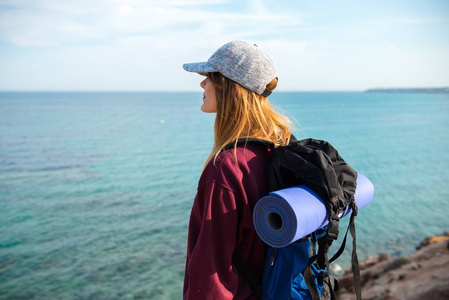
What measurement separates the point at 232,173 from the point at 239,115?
1.34 ft

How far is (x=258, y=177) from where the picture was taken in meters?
2.00

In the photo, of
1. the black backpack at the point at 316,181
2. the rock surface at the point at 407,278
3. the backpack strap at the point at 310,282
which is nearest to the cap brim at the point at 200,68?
the black backpack at the point at 316,181

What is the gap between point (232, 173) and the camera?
6.08ft

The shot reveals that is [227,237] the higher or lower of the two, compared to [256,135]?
lower

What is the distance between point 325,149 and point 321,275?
2.37ft

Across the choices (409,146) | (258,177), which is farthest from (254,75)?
(409,146)

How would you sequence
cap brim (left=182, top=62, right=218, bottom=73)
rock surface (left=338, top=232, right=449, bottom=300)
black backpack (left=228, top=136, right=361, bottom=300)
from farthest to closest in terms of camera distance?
rock surface (left=338, top=232, right=449, bottom=300)
cap brim (left=182, top=62, right=218, bottom=73)
black backpack (left=228, top=136, right=361, bottom=300)

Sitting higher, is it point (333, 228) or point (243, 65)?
point (243, 65)

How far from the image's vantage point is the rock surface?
23.9 feet

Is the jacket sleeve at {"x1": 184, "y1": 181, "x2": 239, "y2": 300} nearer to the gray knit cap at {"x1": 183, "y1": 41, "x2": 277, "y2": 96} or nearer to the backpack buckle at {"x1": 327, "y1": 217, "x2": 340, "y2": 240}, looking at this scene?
the backpack buckle at {"x1": 327, "y1": 217, "x2": 340, "y2": 240}

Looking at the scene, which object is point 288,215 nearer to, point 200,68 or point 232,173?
point 232,173

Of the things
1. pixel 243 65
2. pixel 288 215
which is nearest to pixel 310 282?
pixel 288 215

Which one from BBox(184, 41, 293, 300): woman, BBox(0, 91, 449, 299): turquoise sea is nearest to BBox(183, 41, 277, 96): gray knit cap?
BBox(184, 41, 293, 300): woman

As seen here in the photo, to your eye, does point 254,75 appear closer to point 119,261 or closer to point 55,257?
point 119,261
